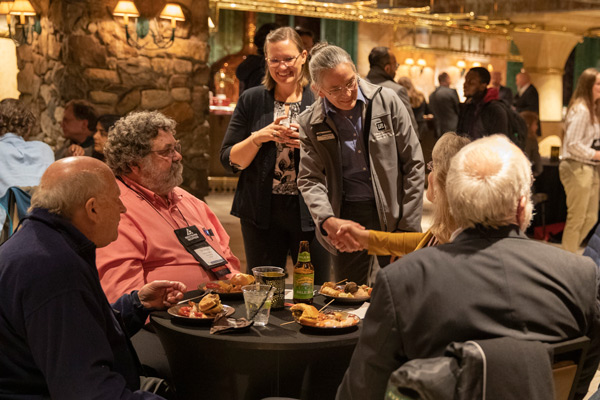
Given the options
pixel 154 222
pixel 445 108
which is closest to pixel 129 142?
pixel 154 222

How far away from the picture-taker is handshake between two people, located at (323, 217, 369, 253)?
9.30 ft

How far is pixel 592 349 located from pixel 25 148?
3958mm

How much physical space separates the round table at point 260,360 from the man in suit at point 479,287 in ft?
1.83

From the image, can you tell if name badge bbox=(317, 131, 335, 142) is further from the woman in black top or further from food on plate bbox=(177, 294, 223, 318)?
food on plate bbox=(177, 294, 223, 318)

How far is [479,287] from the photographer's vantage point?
148 centimetres

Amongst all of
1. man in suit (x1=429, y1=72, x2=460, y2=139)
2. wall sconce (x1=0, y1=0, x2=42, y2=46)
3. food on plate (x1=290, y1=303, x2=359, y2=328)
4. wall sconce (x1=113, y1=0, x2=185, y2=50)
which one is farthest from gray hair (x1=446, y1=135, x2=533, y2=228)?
man in suit (x1=429, y1=72, x2=460, y2=139)

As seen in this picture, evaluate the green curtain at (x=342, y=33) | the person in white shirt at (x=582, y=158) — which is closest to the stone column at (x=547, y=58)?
the green curtain at (x=342, y=33)

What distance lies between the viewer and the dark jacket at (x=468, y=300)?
147 centimetres

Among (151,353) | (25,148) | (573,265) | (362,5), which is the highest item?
(362,5)

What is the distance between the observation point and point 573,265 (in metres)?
1.56

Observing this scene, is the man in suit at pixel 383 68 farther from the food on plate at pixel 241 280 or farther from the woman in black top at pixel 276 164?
the food on plate at pixel 241 280

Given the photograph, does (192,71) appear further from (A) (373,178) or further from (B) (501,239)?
(B) (501,239)

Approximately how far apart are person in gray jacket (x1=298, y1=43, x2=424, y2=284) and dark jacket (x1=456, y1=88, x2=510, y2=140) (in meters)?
3.45

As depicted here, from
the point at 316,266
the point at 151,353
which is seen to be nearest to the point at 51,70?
the point at 316,266
